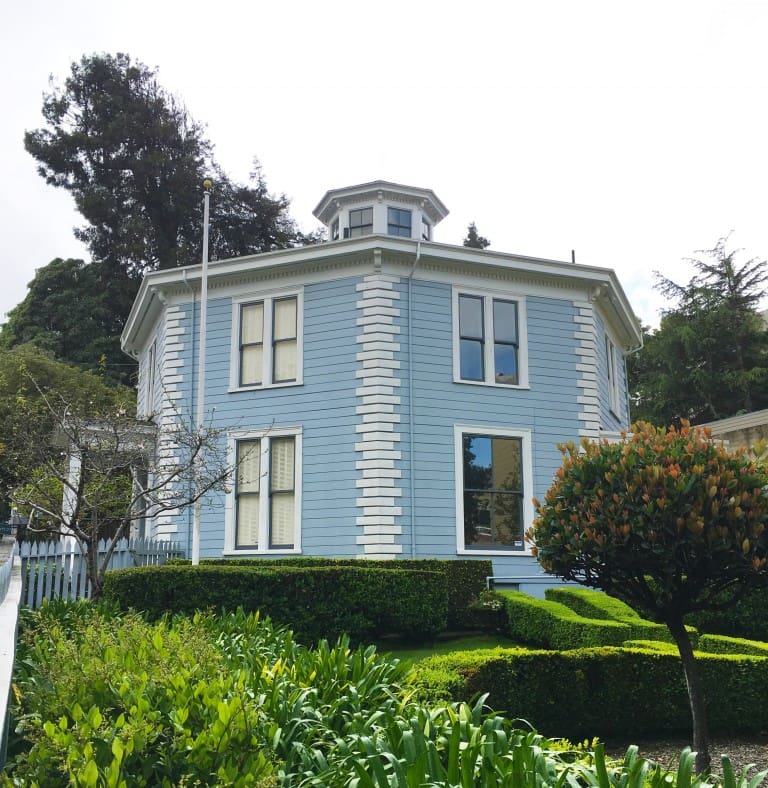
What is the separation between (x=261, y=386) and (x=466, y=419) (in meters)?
4.32

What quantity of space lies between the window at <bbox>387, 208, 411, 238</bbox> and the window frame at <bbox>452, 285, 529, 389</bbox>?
16.1 ft

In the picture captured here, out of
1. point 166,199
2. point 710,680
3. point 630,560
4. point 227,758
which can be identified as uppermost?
point 166,199

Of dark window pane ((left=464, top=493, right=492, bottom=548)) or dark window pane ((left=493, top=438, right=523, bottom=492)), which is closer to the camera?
dark window pane ((left=464, top=493, right=492, bottom=548))

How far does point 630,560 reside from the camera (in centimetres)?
830

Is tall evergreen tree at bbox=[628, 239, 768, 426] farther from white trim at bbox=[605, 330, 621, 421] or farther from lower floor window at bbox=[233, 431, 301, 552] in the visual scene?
lower floor window at bbox=[233, 431, 301, 552]

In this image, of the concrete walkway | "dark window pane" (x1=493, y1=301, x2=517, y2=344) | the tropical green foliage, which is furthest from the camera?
the concrete walkway

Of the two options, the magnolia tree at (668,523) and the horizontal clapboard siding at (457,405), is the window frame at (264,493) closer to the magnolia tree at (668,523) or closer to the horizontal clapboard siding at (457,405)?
the horizontal clapboard siding at (457,405)

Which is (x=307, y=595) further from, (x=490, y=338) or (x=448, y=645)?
(x=490, y=338)

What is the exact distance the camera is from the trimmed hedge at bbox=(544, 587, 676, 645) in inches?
488

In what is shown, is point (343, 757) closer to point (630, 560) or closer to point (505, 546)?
point (630, 560)

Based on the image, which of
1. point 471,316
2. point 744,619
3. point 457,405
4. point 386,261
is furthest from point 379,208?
point 744,619

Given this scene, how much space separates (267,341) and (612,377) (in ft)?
29.1

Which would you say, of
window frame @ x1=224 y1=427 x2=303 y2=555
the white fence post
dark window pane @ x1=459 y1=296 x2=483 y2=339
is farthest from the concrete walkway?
dark window pane @ x1=459 y1=296 x2=483 y2=339

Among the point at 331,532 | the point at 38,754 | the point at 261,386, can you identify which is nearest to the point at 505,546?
the point at 331,532
